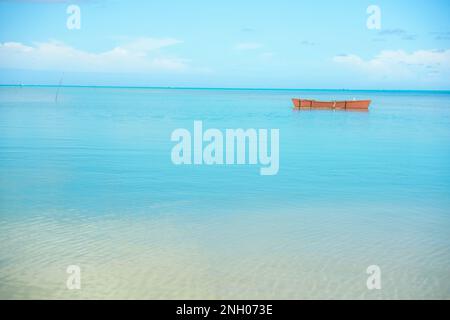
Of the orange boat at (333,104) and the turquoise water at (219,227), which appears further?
the orange boat at (333,104)

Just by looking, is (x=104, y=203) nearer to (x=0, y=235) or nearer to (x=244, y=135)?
(x=0, y=235)

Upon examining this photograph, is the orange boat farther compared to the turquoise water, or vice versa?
the orange boat

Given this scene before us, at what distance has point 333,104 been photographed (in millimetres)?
46250

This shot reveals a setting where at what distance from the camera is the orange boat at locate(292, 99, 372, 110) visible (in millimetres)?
45594

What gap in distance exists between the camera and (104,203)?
870cm

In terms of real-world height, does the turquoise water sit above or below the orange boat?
below

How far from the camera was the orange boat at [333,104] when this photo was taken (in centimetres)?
4559

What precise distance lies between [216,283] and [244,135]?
61.0ft

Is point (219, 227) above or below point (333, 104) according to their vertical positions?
below

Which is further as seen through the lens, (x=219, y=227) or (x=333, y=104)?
(x=333, y=104)

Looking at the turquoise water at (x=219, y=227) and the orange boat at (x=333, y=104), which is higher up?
the orange boat at (x=333, y=104)

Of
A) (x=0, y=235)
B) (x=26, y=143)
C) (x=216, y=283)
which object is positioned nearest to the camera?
(x=216, y=283)
